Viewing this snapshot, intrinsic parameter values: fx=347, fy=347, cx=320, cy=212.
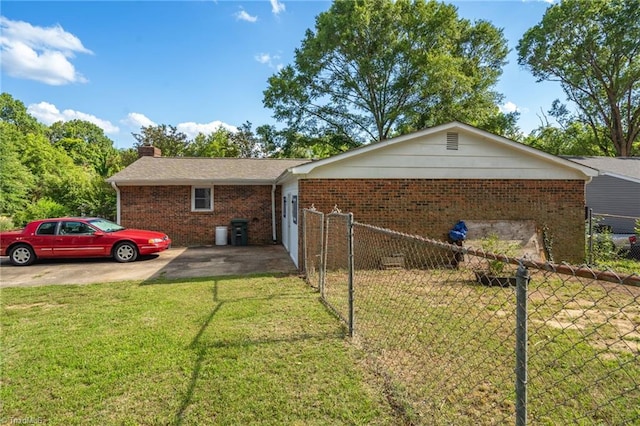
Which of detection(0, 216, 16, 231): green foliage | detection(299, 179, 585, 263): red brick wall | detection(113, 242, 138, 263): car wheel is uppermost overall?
detection(299, 179, 585, 263): red brick wall

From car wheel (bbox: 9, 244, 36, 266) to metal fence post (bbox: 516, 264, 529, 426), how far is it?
40.1ft

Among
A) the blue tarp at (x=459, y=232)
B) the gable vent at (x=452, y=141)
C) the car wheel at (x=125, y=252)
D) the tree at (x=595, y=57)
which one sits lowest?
the car wheel at (x=125, y=252)

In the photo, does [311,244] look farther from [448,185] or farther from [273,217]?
[273,217]

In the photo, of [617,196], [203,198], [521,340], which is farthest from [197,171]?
[617,196]

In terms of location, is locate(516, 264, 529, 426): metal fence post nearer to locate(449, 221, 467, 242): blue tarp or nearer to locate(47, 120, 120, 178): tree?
locate(449, 221, 467, 242): blue tarp

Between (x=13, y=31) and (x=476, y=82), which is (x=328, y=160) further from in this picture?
(x=476, y=82)

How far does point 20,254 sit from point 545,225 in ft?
47.9

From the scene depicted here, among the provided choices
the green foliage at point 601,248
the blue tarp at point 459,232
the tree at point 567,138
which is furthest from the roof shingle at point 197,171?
the tree at point 567,138

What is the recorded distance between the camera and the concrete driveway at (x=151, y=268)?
26.8 feet

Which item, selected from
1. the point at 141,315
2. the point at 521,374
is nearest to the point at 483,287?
the point at 521,374

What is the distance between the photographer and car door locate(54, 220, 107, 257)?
987 centimetres

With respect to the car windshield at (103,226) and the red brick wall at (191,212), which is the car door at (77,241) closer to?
the car windshield at (103,226)

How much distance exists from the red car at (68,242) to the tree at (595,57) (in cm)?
3005

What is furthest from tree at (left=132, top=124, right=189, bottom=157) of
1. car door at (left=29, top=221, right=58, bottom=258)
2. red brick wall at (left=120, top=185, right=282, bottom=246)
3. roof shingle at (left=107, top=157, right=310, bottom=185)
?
car door at (left=29, top=221, right=58, bottom=258)
